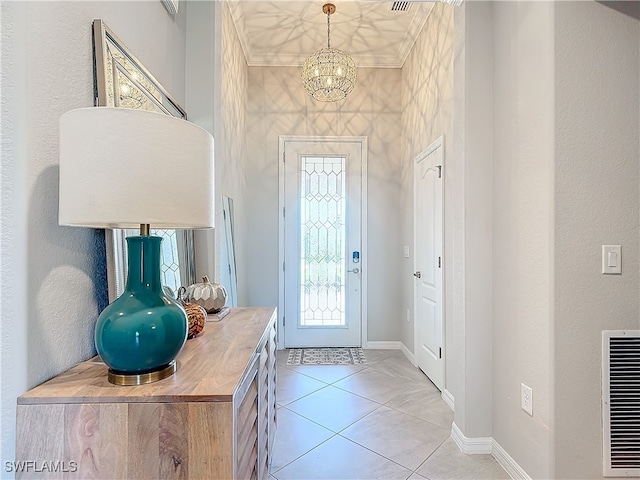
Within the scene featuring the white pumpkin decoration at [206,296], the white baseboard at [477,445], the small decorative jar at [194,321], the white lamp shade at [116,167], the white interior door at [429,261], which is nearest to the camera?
the white lamp shade at [116,167]

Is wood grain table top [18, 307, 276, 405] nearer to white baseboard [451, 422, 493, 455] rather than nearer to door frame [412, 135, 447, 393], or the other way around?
white baseboard [451, 422, 493, 455]

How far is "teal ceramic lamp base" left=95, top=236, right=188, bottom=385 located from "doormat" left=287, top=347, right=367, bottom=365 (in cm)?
277

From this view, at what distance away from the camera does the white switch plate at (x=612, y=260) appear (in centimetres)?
158

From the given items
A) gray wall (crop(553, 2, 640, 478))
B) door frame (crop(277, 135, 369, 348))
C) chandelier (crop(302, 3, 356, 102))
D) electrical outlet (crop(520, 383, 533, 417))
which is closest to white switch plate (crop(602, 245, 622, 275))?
gray wall (crop(553, 2, 640, 478))

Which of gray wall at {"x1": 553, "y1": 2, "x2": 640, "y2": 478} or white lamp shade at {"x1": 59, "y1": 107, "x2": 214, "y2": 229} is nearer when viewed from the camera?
white lamp shade at {"x1": 59, "y1": 107, "x2": 214, "y2": 229}

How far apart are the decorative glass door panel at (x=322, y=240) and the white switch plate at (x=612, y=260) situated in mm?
2674

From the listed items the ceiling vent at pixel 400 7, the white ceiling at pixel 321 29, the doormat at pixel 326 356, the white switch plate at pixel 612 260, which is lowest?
the doormat at pixel 326 356

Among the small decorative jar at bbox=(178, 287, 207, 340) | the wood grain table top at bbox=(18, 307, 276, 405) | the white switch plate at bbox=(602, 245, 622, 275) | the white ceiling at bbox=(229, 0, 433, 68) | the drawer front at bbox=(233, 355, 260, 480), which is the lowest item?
the drawer front at bbox=(233, 355, 260, 480)

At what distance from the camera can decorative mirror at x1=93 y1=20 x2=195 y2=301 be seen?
4.01 ft

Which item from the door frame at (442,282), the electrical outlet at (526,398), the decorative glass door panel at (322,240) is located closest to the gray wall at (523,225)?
the electrical outlet at (526,398)

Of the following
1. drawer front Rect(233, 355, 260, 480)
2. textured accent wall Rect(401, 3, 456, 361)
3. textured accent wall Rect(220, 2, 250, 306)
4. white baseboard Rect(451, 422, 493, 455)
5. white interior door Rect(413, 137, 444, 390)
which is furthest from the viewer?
white interior door Rect(413, 137, 444, 390)

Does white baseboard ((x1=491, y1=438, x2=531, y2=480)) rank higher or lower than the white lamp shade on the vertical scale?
lower

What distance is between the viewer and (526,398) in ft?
5.77

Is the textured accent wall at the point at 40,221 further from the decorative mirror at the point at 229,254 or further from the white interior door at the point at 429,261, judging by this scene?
the white interior door at the point at 429,261
